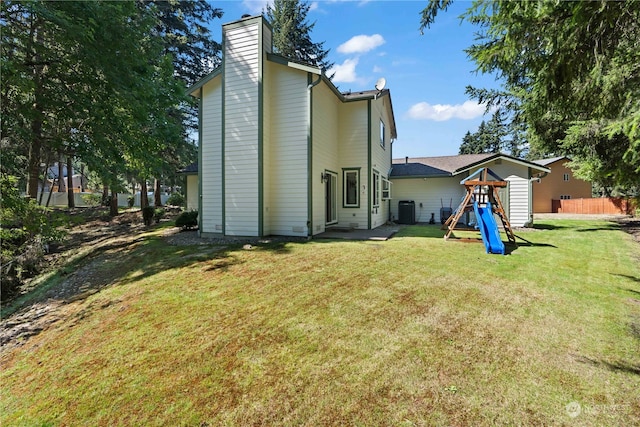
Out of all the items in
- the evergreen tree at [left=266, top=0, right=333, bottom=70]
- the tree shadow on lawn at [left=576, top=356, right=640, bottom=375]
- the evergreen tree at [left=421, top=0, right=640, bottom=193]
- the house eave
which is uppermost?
the evergreen tree at [left=266, top=0, right=333, bottom=70]

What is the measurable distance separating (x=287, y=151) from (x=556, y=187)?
25.3 meters

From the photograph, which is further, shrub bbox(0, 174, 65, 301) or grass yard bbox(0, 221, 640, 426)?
shrub bbox(0, 174, 65, 301)

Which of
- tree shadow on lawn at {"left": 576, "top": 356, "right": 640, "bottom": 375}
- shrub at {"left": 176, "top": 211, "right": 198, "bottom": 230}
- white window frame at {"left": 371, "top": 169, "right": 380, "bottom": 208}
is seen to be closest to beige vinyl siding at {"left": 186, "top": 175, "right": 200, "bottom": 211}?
shrub at {"left": 176, "top": 211, "right": 198, "bottom": 230}

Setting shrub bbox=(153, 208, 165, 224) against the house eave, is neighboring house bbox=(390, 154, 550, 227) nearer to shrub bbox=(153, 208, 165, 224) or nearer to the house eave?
the house eave

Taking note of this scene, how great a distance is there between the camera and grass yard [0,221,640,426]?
240cm

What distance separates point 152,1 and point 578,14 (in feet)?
80.7

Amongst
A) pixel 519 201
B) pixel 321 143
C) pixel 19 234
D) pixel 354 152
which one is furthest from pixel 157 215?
pixel 519 201

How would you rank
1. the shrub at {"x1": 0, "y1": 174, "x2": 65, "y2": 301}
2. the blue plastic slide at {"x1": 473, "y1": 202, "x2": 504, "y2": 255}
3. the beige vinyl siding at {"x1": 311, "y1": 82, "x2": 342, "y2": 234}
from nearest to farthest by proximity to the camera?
the shrub at {"x1": 0, "y1": 174, "x2": 65, "y2": 301} < the blue plastic slide at {"x1": 473, "y1": 202, "x2": 504, "y2": 255} < the beige vinyl siding at {"x1": 311, "y1": 82, "x2": 342, "y2": 234}

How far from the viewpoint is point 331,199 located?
1154 centimetres

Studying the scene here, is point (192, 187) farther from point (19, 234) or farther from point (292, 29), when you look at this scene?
point (292, 29)

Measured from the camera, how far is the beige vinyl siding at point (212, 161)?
9.73 meters

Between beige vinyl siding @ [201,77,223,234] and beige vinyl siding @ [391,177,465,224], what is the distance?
32.7ft

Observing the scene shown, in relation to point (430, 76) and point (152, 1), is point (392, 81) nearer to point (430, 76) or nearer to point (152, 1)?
point (430, 76)

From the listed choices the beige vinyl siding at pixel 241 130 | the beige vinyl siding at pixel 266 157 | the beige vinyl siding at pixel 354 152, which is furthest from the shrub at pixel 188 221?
the beige vinyl siding at pixel 354 152
